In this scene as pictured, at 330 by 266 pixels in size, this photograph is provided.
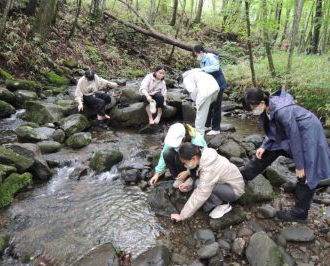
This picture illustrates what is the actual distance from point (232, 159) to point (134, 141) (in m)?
2.79

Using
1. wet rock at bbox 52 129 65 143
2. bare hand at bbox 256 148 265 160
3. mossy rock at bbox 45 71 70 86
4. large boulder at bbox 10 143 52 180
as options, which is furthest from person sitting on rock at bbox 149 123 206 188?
mossy rock at bbox 45 71 70 86

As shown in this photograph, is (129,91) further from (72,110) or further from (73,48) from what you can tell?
(73,48)

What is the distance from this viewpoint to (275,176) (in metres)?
5.09

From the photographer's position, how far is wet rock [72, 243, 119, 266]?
138 inches

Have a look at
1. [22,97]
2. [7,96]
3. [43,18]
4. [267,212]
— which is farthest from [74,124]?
[43,18]

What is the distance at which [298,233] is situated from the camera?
3.92 metres

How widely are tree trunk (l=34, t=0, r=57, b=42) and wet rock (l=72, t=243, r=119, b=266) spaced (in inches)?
416

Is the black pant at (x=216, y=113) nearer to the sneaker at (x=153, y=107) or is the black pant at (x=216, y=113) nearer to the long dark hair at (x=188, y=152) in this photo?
the sneaker at (x=153, y=107)

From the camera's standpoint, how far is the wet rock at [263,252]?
3475 mm

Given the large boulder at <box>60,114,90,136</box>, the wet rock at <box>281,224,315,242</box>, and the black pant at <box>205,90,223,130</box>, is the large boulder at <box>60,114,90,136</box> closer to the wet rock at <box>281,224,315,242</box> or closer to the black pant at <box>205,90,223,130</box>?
the black pant at <box>205,90,223,130</box>

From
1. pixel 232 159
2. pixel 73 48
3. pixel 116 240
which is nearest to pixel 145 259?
pixel 116 240

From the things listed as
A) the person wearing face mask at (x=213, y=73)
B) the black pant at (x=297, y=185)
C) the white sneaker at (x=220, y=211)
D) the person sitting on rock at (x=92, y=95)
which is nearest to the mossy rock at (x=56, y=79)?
the person sitting on rock at (x=92, y=95)

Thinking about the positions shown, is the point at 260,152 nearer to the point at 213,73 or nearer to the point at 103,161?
the point at 213,73

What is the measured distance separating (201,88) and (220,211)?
2556mm
